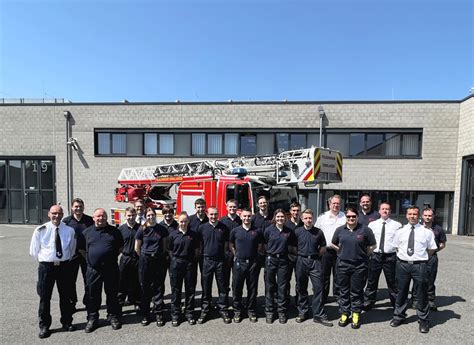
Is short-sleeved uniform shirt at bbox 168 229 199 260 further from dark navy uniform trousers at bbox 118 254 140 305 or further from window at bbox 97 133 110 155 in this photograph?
window at bbox 97 133 110 155

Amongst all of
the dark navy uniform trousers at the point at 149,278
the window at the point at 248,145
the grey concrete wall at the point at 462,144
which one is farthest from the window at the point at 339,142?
the dark navy uniform trousers at the point at 149,278

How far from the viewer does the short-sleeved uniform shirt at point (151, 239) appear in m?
4.52

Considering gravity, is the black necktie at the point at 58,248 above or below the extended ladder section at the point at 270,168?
below

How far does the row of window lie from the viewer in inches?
565

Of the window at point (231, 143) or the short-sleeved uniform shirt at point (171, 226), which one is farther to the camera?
the window at point (231, 143)

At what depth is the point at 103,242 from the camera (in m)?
4.27

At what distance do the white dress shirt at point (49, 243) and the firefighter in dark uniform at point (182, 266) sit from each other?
1454 millimetres

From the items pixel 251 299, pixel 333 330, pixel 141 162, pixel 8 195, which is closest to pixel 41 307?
pixel 251 299

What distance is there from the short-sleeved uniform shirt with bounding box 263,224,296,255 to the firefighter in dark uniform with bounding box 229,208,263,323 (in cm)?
16

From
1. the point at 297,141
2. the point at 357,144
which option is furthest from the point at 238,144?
the point at 357,144

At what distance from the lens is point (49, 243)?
420 cm

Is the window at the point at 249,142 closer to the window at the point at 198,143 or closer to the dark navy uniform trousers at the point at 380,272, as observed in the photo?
the window at the point at 198,143

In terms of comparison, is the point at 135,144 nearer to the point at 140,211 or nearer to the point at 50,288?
the point at 140,211

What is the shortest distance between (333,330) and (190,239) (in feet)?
8.16
